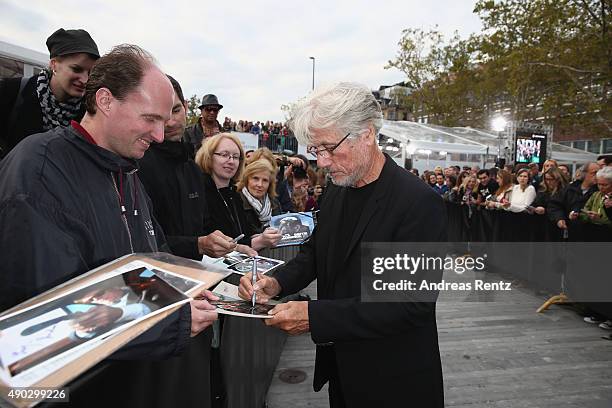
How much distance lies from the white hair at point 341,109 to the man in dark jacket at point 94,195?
60 centimetres

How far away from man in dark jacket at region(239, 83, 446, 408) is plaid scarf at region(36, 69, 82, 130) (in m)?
1.78

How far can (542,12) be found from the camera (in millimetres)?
16422

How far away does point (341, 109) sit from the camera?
172 centimetres

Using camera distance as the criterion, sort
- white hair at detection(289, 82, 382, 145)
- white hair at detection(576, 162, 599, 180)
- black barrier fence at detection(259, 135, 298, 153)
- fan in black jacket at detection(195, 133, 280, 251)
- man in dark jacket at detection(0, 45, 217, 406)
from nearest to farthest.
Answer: man in dark jacket at detection(0, 45, 217, 406), white hair at detection(289, 82, 382, 145), fan in black jacket at detection(195, 133, 280, 251), white hair at detection(576, 162, 599, 180), black barrier fence at detection(259, 135, 298, 153)

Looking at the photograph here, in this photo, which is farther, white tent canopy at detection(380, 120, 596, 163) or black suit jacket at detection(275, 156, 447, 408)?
white tent canopy at detection(380, 120, 596, 163)

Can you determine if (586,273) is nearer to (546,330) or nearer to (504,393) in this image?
(546,330)

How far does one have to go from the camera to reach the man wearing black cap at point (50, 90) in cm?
258

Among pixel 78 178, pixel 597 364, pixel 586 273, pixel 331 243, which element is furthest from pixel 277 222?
pixel 586 273

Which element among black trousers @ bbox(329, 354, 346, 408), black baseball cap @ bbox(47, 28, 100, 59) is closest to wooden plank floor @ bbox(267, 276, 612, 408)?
black trousers @ bbox(329, 354, 346, 408)

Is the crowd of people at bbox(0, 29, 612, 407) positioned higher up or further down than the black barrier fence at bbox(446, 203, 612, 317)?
higher up

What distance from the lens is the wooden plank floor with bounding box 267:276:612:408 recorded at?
11.7ft

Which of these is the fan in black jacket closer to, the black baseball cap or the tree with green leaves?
the black baseball cap

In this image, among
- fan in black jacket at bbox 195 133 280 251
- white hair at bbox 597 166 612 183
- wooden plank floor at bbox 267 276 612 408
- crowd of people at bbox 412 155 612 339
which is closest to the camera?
fan in black jacket at bbox 195 133 280 251

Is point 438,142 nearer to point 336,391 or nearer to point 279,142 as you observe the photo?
point 279,142
